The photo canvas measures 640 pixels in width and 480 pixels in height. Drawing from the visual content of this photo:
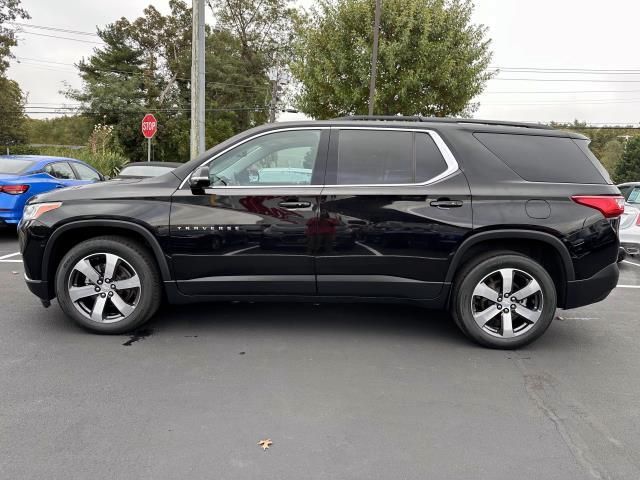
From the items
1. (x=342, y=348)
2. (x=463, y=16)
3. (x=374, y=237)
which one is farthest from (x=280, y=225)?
(x=463, y=16)

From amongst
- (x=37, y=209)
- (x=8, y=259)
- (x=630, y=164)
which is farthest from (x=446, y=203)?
(x=630, y=164)

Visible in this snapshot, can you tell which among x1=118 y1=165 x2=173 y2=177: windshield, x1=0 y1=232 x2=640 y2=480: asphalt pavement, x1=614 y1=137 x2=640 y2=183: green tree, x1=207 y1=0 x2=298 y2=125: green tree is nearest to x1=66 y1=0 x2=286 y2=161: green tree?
x1=207 y1=0 x2=298 y2=125: green tree

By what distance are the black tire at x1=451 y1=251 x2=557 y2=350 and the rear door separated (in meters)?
0.20

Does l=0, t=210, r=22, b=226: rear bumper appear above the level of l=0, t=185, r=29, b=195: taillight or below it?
below

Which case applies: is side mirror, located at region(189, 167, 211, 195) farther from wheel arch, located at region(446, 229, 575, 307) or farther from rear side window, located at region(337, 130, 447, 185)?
wheel arch, located at region(446, 229, 575, 307)

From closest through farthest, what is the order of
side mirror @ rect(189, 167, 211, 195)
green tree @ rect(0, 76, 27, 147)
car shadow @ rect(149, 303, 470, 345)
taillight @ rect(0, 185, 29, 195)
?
side mirror @ rect(189, 167, 211, 195) → car shadow @ rect(149, 303, 470, 345) → taillight @ rect(0, 185, 29, 195) → green tree @ rect(0, 76, 27, 147)

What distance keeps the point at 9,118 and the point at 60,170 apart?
4023 centimetres

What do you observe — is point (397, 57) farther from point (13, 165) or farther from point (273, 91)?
point (273, 91)

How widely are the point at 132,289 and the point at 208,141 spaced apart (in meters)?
44.0

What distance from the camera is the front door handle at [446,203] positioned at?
4102 millimetres

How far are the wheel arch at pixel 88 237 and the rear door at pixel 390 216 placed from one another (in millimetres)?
1289

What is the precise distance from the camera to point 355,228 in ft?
13.5

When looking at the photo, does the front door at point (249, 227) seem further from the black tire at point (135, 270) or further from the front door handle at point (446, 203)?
the front door handle at point (446, 203)

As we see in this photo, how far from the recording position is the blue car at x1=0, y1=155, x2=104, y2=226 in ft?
27.1
